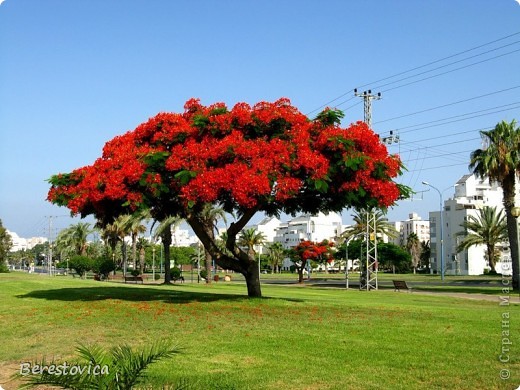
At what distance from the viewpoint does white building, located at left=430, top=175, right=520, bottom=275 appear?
101500 millimetres

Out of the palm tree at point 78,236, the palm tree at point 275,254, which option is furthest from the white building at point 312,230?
the palm tree at point 78,236

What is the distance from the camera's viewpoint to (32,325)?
16047 millimetres

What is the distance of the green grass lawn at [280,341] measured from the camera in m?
9.08

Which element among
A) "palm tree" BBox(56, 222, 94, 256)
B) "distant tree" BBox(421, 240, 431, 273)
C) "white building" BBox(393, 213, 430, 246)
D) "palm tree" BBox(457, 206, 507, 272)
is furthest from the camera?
"white building" BBox(393, 213, 430, 246)

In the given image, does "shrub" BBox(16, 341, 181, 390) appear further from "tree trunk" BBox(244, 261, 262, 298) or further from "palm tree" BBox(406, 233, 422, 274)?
"palm tree" BBox(406, 233, 422, 274)

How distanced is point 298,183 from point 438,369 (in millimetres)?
10121

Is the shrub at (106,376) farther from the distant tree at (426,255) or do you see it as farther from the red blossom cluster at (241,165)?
the distant tree at (426,255)

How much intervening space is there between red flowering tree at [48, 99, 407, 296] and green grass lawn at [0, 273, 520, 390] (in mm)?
3546

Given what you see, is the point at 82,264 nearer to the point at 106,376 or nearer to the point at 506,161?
the point at 506,161

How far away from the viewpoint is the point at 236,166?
1869cm

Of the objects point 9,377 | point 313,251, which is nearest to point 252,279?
point 9,377

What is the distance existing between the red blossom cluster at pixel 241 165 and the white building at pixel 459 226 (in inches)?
3177

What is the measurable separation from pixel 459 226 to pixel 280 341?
319 feet

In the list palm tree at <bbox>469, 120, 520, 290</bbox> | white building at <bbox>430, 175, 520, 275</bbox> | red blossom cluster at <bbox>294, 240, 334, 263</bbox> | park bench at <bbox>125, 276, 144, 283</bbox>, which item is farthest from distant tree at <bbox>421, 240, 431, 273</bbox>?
palm tree at <bbox>469, 120, 520, 290</bbox>
